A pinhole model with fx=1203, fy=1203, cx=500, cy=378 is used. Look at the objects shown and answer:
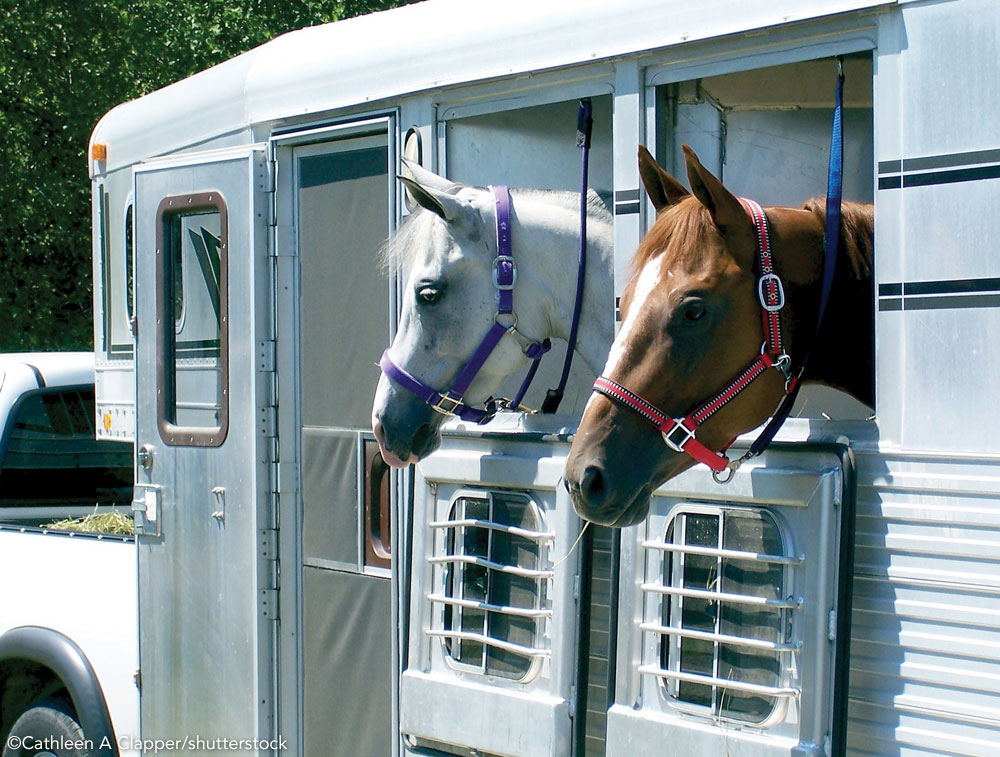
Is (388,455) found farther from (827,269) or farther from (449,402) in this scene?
(827,269)

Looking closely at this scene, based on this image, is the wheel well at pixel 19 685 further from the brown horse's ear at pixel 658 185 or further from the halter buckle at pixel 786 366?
the halter buckle at pixel 786 366

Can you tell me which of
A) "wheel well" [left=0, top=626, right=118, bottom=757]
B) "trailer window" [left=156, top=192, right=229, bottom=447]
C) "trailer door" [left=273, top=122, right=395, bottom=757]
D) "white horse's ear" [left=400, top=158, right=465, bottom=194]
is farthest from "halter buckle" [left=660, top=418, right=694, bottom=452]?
"wheel well" [left=0, top=626, right=118, bottom=757]

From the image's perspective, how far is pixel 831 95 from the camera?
3.46 meters

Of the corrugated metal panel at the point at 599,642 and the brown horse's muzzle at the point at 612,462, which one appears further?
the corrugated metal panel at the point at 599,642

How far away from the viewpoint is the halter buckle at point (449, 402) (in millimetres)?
3352

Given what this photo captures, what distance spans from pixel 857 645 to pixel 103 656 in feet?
10.8

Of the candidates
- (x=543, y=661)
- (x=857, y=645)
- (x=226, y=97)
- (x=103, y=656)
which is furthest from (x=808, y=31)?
(x=103, y=656)

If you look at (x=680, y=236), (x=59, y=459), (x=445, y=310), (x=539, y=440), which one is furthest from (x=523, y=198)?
(x=59, y=459)

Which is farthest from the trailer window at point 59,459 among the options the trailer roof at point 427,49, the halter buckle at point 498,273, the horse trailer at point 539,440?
the halter buckle at point 498,273

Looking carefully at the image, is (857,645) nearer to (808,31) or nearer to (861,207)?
(861,207)

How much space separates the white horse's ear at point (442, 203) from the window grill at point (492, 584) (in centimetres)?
78

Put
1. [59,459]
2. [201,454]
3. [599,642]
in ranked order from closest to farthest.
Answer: [599,642] < [201,454] < [59,459]

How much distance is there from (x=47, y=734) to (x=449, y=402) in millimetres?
2649

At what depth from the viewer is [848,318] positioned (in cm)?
284
